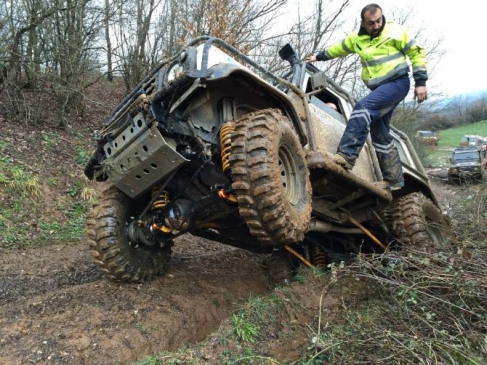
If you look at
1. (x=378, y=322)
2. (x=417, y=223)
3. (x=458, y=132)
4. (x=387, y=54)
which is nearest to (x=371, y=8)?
(x=387, y=54)

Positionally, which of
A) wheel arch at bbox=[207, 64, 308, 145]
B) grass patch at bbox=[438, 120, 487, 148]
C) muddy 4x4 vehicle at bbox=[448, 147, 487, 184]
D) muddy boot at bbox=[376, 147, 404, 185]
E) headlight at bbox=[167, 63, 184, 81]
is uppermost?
headlight at bbox=[167, 63, 184, 81]

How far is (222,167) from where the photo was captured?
3787mm

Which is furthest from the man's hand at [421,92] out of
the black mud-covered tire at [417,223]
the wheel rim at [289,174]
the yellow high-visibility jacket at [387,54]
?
the wheel rim at [289,174]

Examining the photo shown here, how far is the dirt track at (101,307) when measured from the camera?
3.26 metres

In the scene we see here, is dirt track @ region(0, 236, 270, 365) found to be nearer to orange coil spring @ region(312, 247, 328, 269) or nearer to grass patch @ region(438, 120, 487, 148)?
orange coil spring @ region(312, 247, 328, 269)

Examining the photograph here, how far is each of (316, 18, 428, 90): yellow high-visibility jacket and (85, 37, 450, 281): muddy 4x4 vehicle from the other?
1.57ft

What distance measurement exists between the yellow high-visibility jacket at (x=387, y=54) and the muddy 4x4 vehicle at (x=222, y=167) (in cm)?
48

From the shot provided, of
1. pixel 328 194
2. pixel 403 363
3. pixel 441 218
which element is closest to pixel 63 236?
pixel 328 194

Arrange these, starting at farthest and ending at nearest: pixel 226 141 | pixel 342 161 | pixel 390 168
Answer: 1. pixel 390 168
2. pixel 342 161
3. pixel 226 141

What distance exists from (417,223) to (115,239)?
321cm

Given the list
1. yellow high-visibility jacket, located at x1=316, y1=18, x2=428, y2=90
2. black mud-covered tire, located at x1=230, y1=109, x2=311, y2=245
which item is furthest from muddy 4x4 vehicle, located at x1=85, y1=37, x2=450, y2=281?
yellow high-visibility jacket, located at x1=316, y1=18, x2=428, y2=90

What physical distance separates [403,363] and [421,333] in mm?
398

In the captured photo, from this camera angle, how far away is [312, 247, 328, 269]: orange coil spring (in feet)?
18.1

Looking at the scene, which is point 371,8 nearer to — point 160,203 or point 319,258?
point 160,203
